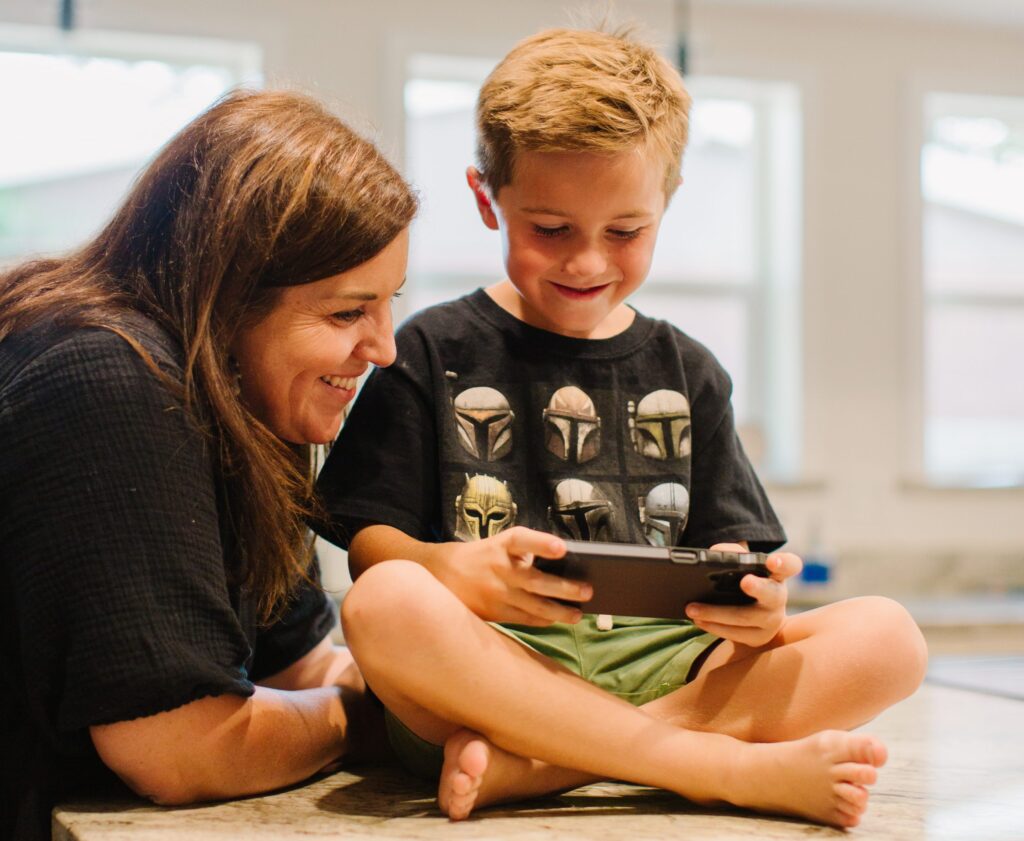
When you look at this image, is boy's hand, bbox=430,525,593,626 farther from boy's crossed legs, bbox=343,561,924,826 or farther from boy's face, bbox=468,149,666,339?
boy's face, bbox=468,149,666,339

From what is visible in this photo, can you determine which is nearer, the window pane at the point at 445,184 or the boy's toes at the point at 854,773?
the boy's toes at the point at 854,773

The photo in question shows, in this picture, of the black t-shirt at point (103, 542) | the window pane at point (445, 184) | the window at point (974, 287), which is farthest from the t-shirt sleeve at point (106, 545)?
the window at point (974, 287)

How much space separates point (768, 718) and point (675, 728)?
0.38 feet

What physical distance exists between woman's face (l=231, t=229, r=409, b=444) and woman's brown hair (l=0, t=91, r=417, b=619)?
0.06 feet

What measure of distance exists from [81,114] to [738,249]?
236cm

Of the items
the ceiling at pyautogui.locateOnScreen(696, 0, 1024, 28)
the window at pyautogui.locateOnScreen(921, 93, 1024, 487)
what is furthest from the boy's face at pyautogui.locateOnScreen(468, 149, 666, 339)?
the window at pyautogui.locateOnScreen(921, 93, 1024, 487)

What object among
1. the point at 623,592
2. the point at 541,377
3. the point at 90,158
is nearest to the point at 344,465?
the point at 541,377

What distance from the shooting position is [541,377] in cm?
139

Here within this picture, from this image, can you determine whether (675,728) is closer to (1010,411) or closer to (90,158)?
(90,158)

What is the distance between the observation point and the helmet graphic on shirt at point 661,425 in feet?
4.54

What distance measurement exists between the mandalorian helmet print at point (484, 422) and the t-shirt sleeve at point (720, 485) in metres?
0.24

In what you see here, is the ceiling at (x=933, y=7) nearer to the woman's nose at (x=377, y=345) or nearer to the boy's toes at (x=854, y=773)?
the woman's nose at (x=377, y=345)

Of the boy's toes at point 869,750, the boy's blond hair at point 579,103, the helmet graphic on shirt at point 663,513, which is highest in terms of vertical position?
the boy's blond hair at point 579,103

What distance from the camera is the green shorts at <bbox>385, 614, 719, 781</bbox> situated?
1.28m
